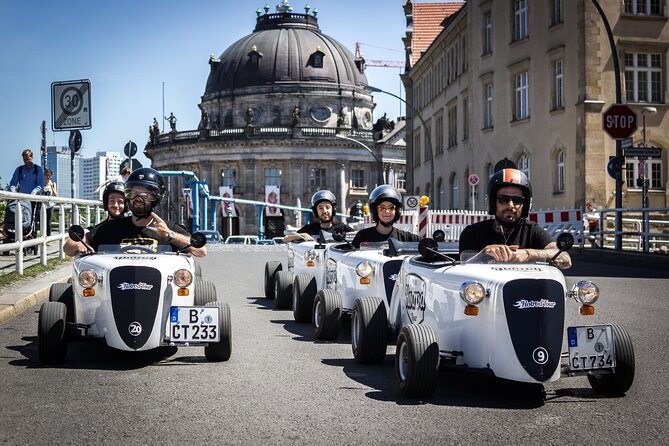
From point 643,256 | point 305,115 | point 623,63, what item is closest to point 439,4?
point 623,63

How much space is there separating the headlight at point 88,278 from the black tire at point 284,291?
552 cm

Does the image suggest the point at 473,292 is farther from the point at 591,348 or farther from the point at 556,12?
the point at 556,12

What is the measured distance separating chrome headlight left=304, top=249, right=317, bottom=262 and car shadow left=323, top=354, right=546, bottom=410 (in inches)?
166

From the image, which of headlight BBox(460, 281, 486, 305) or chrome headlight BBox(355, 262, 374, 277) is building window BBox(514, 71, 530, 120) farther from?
headlight BBox(460, 281, 486, 305)

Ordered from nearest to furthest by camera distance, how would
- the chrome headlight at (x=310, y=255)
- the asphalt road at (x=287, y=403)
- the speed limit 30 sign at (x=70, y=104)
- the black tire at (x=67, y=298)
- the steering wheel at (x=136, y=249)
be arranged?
the asphalt road at (x=287, y=403), the steering wheel at (x=136, y=249), the black tire at (x=67, y=298), the chrome headlight at (x=310, y=255), the speed limit 30 sign at (x=70, y=104)

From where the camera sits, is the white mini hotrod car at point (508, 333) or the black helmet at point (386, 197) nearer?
the white mini hotrod car at point (508, 333)

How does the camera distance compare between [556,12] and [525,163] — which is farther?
[525,163]

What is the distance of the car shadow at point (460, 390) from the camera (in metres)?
7.00

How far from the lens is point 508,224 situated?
805cm

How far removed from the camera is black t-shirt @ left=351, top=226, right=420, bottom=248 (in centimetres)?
1073

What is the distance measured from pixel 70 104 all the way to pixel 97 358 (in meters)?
11.1

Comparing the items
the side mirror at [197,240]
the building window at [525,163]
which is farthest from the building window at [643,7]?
the side mirror at [197,240]

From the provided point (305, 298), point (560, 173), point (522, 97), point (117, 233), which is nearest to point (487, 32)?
point (522, 97)

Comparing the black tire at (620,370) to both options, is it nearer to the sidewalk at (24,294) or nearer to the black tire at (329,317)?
the black tire at (329,317)
